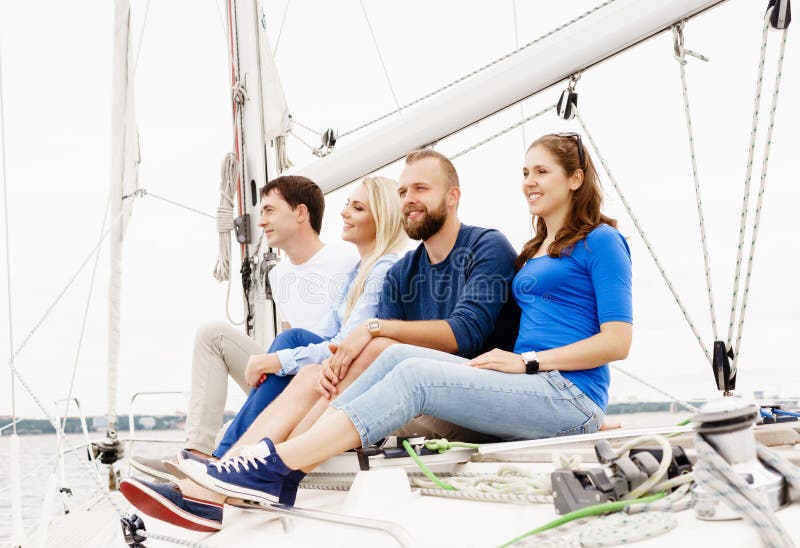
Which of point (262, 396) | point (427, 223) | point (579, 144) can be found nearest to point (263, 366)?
point (262, 396)

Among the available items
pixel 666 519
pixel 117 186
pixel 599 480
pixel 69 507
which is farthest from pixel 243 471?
pixel 117 186

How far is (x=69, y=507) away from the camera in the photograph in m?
4.11

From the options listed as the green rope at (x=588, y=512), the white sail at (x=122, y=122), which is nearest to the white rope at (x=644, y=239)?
the green rope at (x=588, y=512)

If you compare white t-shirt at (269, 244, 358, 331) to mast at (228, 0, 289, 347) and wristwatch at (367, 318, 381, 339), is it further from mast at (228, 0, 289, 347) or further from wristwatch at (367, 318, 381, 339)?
wristwatch at (367, 318, 381, 339)

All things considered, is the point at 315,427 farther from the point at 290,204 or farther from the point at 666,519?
the point at 290,204

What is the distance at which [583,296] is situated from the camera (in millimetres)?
2471

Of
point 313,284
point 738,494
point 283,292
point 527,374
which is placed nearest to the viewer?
point 738,494

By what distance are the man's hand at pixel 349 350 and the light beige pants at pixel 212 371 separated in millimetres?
903

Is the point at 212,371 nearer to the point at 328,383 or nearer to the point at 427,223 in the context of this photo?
the point at 328,383

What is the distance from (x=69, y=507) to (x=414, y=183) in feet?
8.24

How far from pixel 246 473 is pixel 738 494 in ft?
3.83

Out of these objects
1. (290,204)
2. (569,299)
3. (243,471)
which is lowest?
(243,471)

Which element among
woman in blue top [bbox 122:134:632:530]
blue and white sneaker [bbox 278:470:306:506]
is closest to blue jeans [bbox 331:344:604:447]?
woman in blue top [bbox 122:134:632:530]

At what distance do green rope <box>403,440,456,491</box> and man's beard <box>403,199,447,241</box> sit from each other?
2.86 feet
